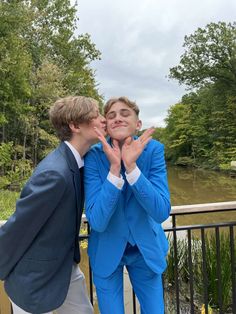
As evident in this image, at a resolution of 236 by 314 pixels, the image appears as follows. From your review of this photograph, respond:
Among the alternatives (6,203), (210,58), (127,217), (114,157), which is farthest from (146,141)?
(210,58)

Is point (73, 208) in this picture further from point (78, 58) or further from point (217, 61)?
point (217, 61)

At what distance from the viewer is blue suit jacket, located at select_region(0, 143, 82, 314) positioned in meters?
1.47

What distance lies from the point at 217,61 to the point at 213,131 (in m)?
8.31

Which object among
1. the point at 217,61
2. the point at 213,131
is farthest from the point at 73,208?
the point at 213,131

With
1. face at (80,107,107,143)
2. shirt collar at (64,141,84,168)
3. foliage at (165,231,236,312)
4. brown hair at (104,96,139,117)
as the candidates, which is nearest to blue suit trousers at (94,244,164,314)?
shirt collar at (64,141,84,168)

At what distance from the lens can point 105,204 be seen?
1485 mm

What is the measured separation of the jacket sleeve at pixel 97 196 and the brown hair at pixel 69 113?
0.17m

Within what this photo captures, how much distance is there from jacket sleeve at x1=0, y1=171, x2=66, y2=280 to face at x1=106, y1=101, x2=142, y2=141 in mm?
358

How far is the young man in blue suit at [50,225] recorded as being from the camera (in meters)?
1.48

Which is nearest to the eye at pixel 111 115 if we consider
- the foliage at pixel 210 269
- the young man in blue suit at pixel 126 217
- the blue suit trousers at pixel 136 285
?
the young man in blue suit at pixel 126 217

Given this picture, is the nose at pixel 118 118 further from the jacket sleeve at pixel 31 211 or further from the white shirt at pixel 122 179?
the jacket sleeve at pixel 31 211

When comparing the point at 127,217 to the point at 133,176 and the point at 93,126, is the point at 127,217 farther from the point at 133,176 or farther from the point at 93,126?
the point at 93,126

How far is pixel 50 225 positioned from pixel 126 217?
368 mm

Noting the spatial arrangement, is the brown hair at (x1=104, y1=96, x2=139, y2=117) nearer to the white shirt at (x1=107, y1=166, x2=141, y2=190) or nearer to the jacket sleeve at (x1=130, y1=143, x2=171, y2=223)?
the jacket sleeve at (x1=130, y1=143, x2=171, y2=223)
